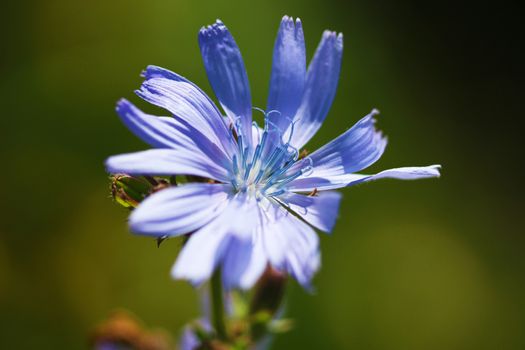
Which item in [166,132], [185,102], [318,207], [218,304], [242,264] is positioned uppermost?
[185,102]

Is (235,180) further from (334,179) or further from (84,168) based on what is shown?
(84,168)

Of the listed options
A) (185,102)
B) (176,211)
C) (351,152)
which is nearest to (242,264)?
(176,211)

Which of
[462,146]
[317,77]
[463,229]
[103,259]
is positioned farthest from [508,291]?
[317,77]

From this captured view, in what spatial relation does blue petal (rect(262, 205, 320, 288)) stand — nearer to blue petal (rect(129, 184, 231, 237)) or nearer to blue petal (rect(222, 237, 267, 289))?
blue petal (rect(222, 237, 267, 289))

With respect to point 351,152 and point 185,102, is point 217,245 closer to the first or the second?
point 185,102

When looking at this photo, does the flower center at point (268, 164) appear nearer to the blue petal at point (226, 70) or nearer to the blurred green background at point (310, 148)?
the blue petal at point (226, 70)

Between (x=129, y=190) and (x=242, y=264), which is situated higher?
(x=129, y=190)
